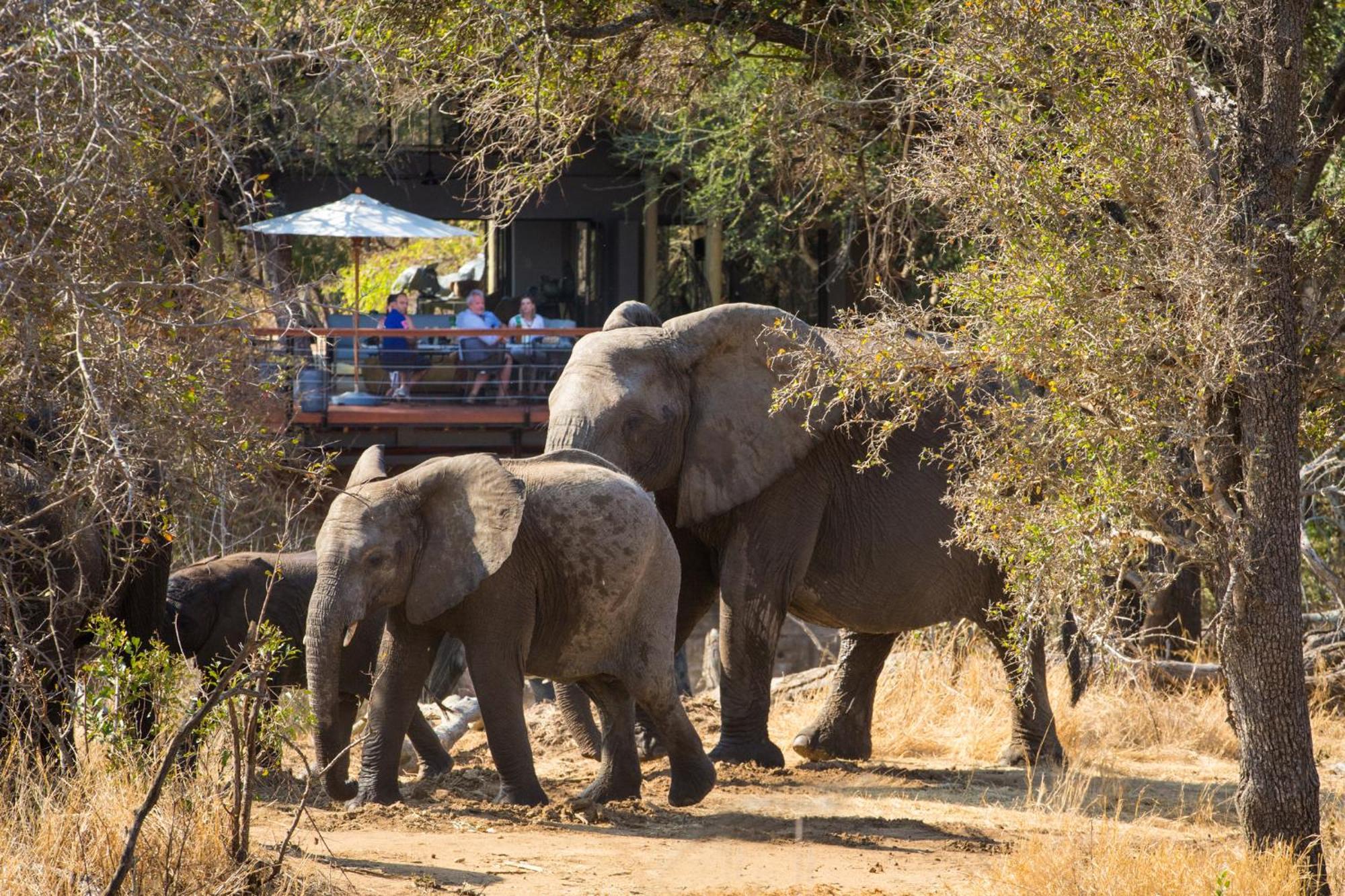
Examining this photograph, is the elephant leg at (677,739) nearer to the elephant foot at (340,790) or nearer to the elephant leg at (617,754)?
the elephant leg at (617,754)

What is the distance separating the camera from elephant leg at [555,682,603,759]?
32.2 feet

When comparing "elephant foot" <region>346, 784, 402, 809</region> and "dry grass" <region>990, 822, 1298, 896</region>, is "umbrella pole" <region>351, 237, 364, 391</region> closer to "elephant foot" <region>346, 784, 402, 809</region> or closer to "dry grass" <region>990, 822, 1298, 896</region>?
"elephant foot" <region>346, 784, 402, 809</region>

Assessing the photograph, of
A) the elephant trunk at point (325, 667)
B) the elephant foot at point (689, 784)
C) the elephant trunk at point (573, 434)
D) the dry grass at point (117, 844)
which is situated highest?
the elephant trunk at point (573, 434)

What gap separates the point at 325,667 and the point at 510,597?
36.2 inches

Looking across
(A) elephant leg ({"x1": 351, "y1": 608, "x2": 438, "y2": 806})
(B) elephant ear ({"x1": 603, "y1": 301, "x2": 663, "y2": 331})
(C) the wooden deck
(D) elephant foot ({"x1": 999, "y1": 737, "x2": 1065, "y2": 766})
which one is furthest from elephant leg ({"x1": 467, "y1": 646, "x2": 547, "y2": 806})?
(C) the wooden deck

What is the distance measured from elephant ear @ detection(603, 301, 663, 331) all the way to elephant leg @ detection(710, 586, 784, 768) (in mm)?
1834

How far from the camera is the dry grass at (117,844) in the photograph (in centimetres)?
580

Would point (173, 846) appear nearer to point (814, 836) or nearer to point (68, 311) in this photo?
point (68, 311)

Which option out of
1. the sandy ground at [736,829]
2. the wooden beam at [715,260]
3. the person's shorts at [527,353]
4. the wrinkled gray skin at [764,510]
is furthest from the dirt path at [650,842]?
the wooden beam at [715,260]

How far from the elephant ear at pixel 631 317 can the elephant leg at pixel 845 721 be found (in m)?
2.41

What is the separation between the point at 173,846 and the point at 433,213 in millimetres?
19173

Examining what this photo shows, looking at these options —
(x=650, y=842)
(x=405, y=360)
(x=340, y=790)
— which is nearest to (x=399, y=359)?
(x=405, y=360)

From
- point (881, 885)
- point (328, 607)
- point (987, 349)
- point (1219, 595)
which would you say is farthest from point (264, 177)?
point (1219, 595)

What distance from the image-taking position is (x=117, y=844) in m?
6.00
